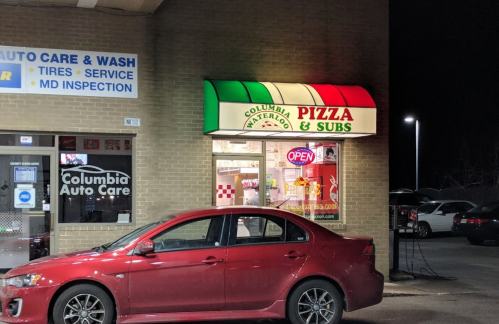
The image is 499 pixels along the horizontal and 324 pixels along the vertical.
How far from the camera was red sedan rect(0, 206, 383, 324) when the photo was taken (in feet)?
25.0

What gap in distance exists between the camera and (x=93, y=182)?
1202 cm

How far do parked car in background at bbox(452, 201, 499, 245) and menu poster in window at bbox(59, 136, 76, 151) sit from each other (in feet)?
47.6

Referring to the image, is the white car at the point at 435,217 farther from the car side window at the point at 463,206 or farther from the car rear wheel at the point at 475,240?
the car rear wheel at the point at 475,240

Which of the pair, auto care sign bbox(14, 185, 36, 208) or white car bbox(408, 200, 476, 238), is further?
white car bbox(408, 200, 476, 238)

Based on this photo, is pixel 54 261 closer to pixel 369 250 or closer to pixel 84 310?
pixel 84 310

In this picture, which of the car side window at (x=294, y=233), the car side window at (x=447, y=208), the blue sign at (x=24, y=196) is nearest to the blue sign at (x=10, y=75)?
the blue sign at (x=24, y=196)

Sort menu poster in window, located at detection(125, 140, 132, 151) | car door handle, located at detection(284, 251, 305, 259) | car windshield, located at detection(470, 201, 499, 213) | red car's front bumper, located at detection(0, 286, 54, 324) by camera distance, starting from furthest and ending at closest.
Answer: car windshield, located at detection(470, 201, 499, 213) < menu poster in window, located at detection(125, 140, 132, 151) < car door handle, located at detection(284, 251, 305, 259) < red car's front bumper, located at detection(0, 286, 54, 324)

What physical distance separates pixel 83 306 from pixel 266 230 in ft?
7.86

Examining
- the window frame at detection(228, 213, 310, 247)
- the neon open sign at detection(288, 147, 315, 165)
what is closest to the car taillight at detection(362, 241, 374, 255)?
the window frame at detection(228, 213, 310, 247)

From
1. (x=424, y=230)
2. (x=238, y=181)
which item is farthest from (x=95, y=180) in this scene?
(x=424, y=230)

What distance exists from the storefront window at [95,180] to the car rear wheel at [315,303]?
493 centimetres

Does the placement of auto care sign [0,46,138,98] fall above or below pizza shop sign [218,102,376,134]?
above

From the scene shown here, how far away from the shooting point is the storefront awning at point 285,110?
11.6 meters

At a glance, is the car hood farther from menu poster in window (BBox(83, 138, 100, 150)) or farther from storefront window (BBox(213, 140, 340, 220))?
storefront window (BBox(213, 140, 340, 220))
